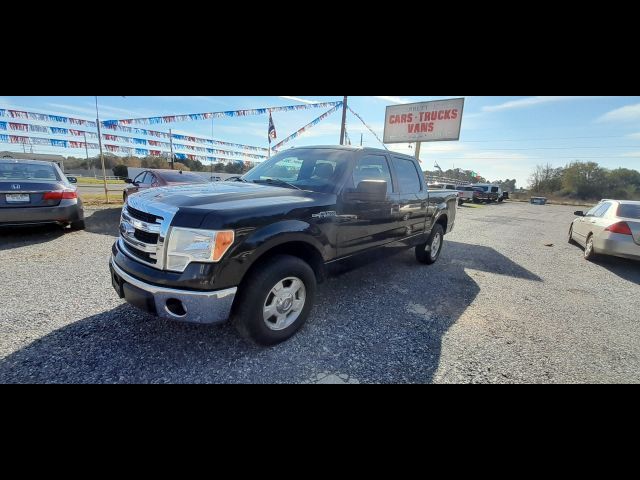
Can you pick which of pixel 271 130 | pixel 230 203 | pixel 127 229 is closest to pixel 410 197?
pixel 230 203

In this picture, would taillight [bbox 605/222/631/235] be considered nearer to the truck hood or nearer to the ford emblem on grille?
the truck hood

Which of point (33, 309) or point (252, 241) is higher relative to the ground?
point (252, 241)

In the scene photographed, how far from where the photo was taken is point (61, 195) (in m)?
5.72

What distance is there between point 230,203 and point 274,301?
93 centimetres

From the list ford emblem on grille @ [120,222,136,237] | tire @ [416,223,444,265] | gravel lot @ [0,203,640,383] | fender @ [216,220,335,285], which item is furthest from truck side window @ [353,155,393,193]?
ford emblem on grille @ [120,222,136,237]

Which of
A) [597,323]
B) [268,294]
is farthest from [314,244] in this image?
[597,323]

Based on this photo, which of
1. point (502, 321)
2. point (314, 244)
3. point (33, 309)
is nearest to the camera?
point (314, 244)

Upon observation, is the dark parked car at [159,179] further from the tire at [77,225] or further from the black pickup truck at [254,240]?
the black pickup truck at [254,240]
